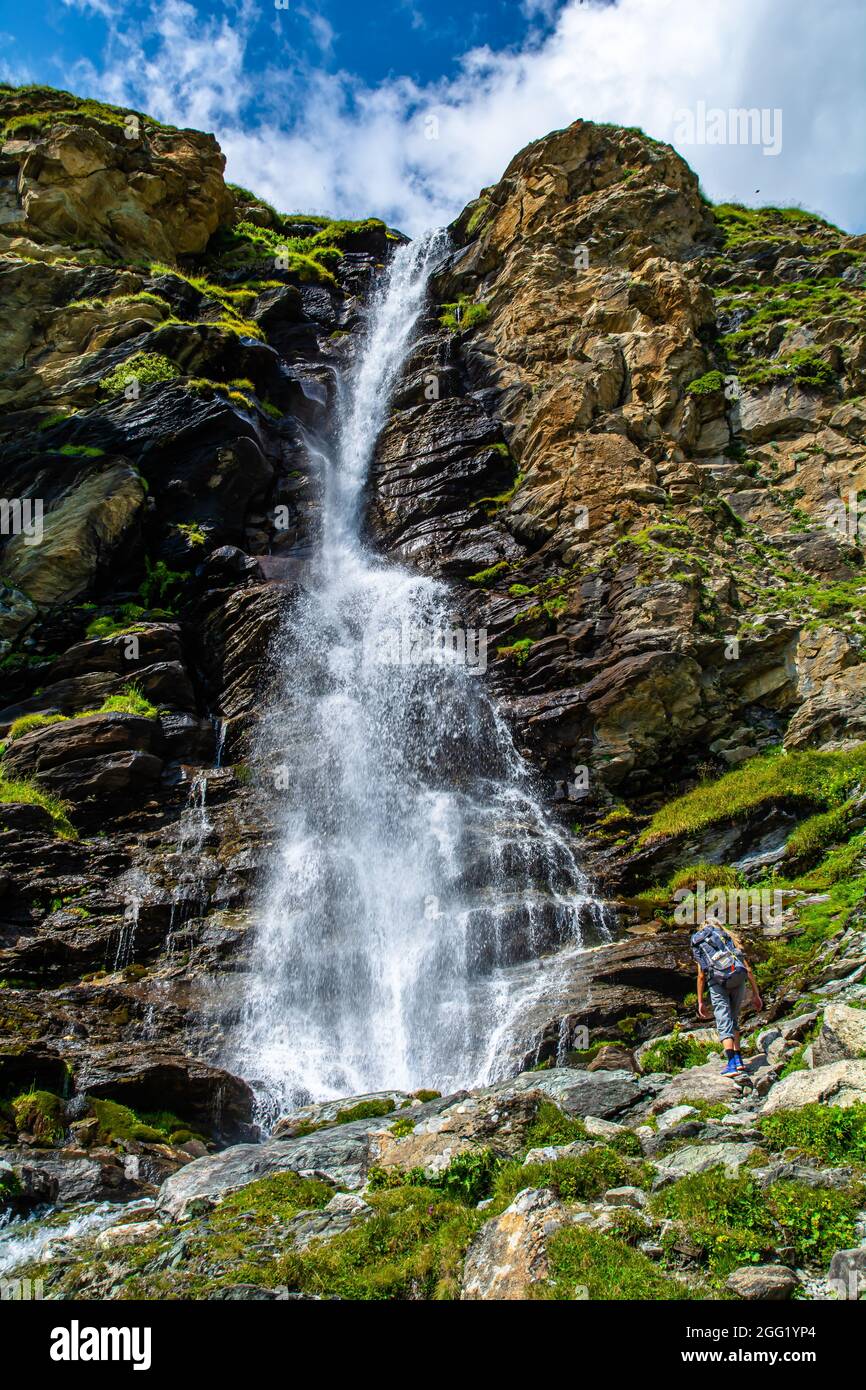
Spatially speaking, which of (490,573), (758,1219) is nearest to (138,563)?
(490,573)

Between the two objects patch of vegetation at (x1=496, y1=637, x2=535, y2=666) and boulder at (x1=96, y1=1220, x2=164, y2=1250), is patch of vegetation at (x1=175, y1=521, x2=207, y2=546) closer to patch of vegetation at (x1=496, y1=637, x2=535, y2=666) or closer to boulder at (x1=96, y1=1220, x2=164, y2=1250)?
patch of vegetation at (x1=496, y1=637, x2=535, y2=666)

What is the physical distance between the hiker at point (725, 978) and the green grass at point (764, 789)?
29.3ft

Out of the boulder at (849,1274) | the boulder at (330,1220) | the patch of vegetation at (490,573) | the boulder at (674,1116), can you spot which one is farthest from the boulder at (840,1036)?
the patch of vegetation at (490,573)

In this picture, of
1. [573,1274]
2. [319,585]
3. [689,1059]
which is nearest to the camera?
[573,1274]

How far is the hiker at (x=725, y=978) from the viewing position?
8648mm

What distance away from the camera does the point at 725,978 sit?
29.2 ft

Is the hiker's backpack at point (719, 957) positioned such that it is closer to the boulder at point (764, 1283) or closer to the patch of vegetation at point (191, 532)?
the boulder at point (764, 1283)

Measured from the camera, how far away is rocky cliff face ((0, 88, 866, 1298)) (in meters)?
7.58

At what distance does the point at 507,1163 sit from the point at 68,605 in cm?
2271

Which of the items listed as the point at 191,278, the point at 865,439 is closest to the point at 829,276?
the point at 865,439

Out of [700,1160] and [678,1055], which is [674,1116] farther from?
[678,1055]

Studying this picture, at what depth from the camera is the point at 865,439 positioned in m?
24.8
